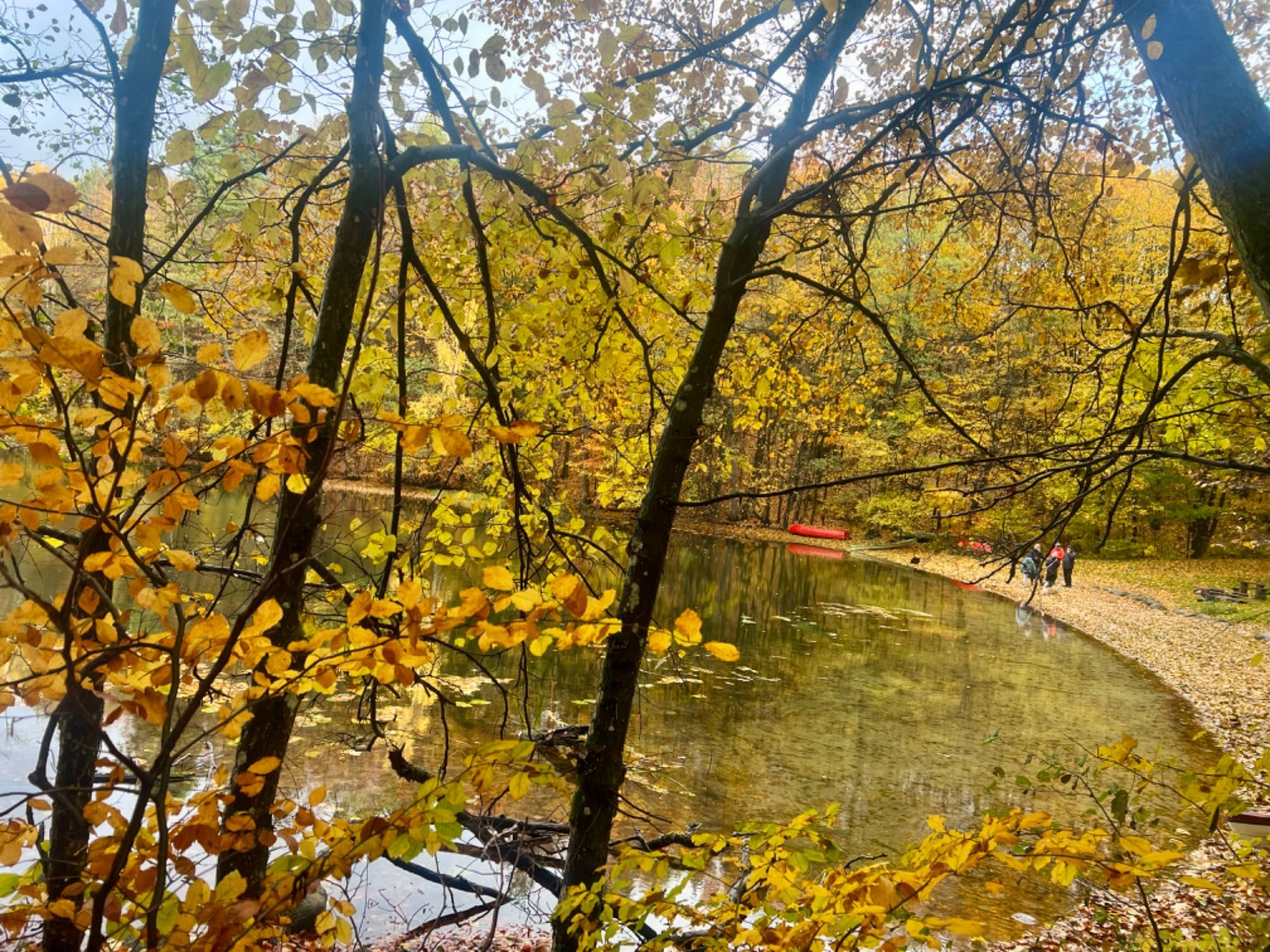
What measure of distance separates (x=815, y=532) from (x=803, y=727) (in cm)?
2229

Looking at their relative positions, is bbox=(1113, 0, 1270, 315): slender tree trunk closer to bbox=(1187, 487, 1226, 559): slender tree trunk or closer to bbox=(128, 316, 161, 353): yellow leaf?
bbox=(128, 316, 161, 353): yellow leaf

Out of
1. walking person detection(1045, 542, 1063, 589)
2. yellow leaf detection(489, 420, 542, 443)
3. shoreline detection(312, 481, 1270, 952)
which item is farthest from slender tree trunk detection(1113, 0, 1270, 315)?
walking person detection(1045, 542, 1063, 589)

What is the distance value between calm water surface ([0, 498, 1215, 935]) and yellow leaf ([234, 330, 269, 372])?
52.1 inches

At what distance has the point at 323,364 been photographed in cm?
184

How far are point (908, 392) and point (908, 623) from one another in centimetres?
1301

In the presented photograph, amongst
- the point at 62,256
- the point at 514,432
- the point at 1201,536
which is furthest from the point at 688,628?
the point at 1201,536

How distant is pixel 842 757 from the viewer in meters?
7.02

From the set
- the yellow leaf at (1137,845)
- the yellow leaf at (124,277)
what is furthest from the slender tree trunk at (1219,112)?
the yellow leaf at (124,277)

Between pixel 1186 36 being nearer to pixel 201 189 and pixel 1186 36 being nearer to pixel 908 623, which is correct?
pixel 201 189

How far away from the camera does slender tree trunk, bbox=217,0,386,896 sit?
1.63m

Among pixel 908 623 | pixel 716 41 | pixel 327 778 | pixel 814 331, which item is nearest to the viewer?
pixel 716 41

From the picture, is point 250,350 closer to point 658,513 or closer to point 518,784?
point 518,784

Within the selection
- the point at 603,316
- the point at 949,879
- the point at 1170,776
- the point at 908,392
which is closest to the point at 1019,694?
the point at 1170,776

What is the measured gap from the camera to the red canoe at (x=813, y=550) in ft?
82.2
